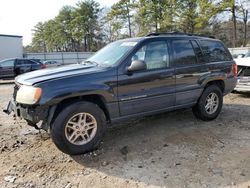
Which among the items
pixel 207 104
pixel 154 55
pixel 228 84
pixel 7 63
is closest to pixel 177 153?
pixel 154 55

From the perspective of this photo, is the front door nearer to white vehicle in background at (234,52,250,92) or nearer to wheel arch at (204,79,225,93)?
wheel arch at (204,79,225,93)

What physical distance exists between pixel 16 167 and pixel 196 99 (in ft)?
11.7

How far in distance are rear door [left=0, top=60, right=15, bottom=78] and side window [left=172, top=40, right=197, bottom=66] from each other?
1518 centimetres

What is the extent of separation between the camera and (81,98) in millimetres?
4492

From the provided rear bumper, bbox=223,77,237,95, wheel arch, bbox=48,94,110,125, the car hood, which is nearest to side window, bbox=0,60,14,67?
the car hood

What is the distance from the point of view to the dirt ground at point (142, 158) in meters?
3.76

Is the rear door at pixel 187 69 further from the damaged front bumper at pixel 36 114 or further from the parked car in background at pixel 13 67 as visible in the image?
the parked car in background at pixel 13 67

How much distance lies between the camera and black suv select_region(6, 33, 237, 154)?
167 inches

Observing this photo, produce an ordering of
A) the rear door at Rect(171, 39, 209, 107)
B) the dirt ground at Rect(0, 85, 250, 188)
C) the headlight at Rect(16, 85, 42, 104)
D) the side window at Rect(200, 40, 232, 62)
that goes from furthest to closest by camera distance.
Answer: the side window at Rect(200, 40, 232, 62) → the rear door at Rect(171, 39, 209, 107) → the headlight at Rect(16, 85, 42, 104) → the dirt ground at Rect(0, 85, 250, 188)

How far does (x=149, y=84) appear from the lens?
503cm

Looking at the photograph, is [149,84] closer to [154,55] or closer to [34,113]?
[154,55]

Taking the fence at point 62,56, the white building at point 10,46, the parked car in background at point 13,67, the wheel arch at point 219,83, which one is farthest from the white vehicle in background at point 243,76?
the fence at point 62,56

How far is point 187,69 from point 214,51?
1.13m

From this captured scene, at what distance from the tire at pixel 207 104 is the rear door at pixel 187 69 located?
17 centimetres
